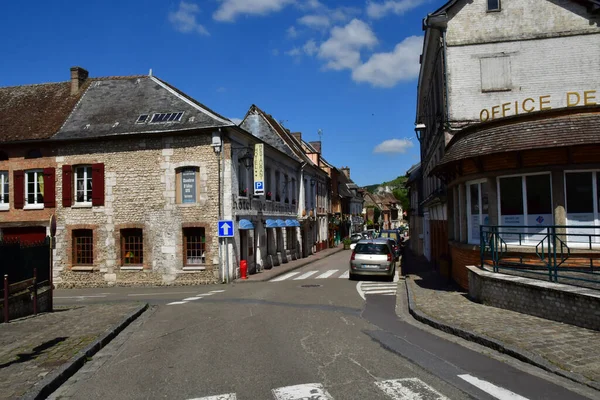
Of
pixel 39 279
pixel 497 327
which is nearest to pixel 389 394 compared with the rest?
pixel 497 327

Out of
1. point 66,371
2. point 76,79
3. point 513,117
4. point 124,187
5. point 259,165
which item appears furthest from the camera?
point 76,79

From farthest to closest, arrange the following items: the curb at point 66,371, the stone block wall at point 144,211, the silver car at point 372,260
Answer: the stone block wall at point 144,211
the silver car at point 372,260
the curb at point 66,371

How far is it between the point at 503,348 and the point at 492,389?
1.88 m

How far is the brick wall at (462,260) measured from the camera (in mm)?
13476

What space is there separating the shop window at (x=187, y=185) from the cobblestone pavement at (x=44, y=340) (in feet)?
27.4

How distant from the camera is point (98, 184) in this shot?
2206cm

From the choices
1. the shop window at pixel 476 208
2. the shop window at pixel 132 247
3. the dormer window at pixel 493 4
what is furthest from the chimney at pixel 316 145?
the shop window at pixel 476 208

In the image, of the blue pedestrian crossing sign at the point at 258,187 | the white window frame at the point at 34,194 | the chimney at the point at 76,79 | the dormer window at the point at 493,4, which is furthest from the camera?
the chimney at the point at 76,79

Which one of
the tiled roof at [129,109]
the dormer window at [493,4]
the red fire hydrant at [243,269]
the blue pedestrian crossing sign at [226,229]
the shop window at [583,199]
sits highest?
the dormer window at [493,4]

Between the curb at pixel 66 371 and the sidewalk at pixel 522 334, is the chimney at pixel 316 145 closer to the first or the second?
the sidewalk at pixel 522 334

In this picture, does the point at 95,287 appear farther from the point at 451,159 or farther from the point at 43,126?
the point at 451,159

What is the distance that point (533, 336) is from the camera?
25.9ft

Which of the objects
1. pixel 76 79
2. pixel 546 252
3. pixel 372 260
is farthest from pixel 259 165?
pixel 546 252

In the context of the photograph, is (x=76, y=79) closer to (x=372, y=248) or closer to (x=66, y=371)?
(x=372, y=248)
